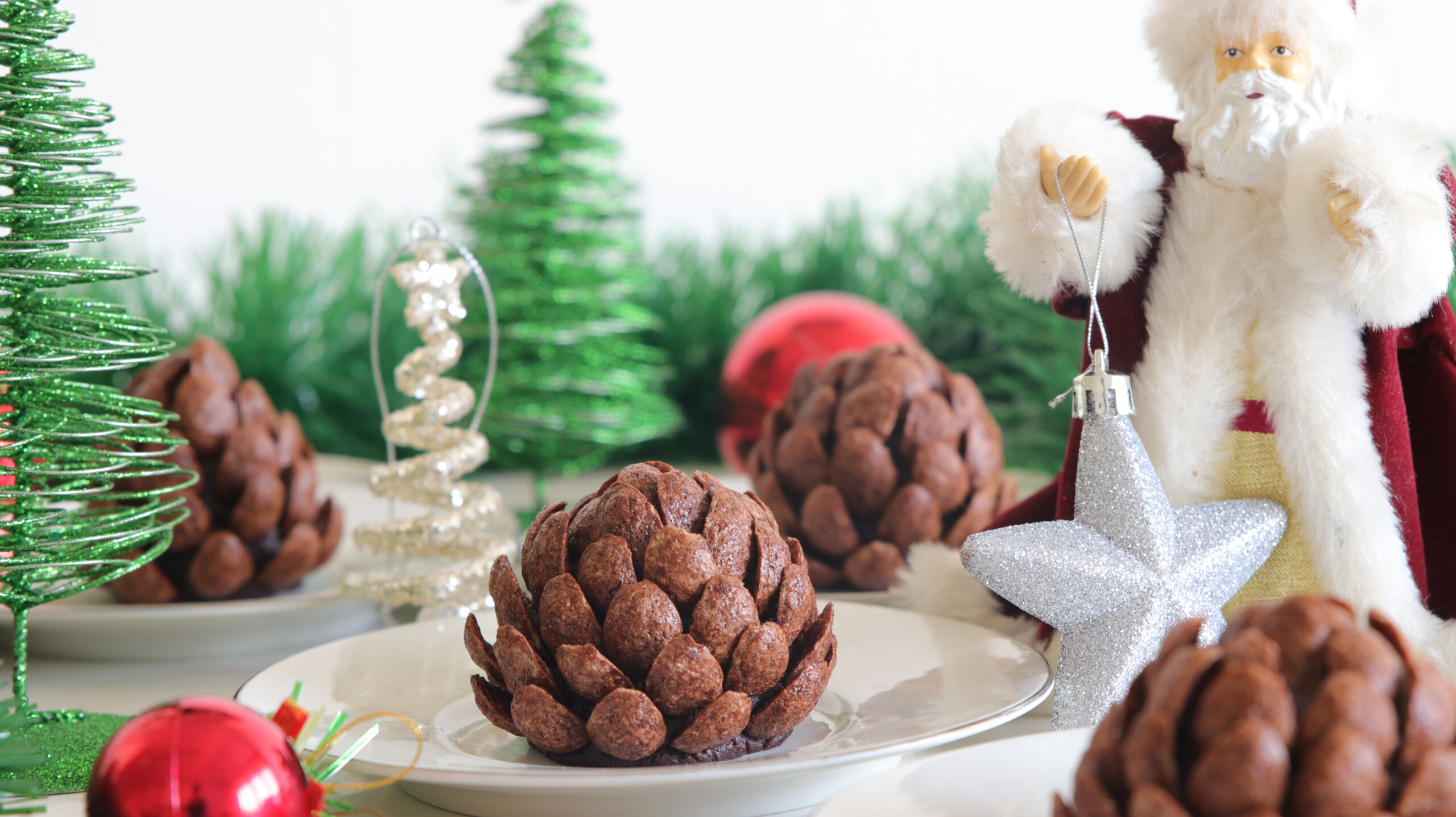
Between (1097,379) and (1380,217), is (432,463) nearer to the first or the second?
(1097,379)

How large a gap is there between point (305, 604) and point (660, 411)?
441 millimetres

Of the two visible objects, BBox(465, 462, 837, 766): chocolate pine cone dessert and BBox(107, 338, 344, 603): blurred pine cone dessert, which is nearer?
BBox(465, 462, 837, 766): chocolate pine cone dessert

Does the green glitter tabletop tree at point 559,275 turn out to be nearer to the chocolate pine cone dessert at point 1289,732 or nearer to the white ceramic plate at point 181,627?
the white ceramic plate at point 181,627

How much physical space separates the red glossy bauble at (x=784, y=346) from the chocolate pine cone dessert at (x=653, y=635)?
52 cm

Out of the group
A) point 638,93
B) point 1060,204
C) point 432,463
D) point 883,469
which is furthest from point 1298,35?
point 638,93

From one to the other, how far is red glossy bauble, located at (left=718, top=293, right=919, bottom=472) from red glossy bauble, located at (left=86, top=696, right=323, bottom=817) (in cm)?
65

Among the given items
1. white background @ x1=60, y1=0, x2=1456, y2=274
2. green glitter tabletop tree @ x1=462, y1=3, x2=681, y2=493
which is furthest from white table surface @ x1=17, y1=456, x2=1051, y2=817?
white background @ x1=60, y1=0, x2=1456, y2=274

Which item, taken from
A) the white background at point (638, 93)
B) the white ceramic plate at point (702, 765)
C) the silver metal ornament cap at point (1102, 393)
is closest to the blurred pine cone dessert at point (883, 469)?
the white ceramic plate at point (702, 765)

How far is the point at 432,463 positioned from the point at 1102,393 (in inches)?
14.4

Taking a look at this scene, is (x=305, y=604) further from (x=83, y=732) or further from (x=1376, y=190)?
(x=1376, y=190)

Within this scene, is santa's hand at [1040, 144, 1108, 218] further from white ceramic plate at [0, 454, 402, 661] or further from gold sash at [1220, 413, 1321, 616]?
white ceramic plate at [0, 454, 402, 661]

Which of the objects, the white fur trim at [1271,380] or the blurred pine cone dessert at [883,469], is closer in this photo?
the white fur trim at [1271,380]

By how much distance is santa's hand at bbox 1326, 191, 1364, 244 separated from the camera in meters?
0.45

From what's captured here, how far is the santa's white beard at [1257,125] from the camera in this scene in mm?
486
